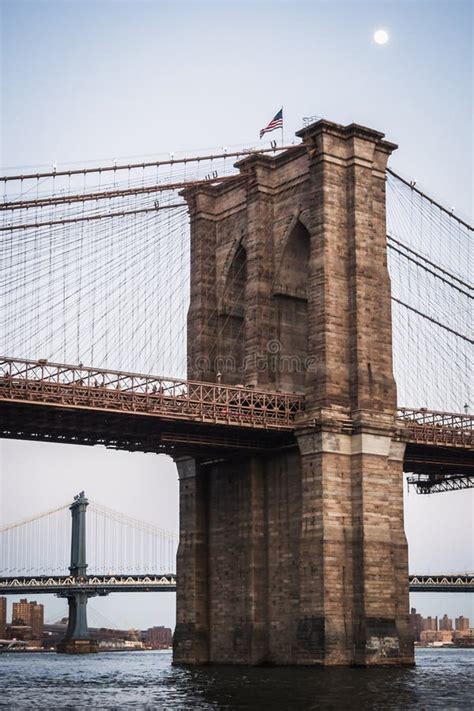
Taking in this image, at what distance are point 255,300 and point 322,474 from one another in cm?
1257

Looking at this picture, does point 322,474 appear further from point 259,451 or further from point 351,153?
point 351,153

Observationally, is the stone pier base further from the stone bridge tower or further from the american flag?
the american flag

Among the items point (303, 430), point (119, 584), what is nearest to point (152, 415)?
point (303, 430)

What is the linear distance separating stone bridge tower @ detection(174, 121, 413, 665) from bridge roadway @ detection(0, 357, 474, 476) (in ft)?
5.65

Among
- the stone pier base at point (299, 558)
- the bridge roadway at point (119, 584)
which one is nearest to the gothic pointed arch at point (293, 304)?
the stone pier base at point (299, 558)

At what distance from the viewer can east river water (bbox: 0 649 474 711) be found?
4575 centimetres

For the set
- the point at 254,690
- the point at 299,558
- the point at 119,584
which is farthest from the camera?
the point at 119,584

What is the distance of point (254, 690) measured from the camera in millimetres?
51562

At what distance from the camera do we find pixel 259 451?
71125 millimetres

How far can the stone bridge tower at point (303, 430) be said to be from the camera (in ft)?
216

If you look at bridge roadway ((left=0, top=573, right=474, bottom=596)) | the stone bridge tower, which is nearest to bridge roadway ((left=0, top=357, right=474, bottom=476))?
the stone bridge tower

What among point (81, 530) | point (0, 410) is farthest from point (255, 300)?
point (81, 530)

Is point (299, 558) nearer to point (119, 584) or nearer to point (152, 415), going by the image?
point (152, 415)

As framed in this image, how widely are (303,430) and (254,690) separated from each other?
1855 cm
